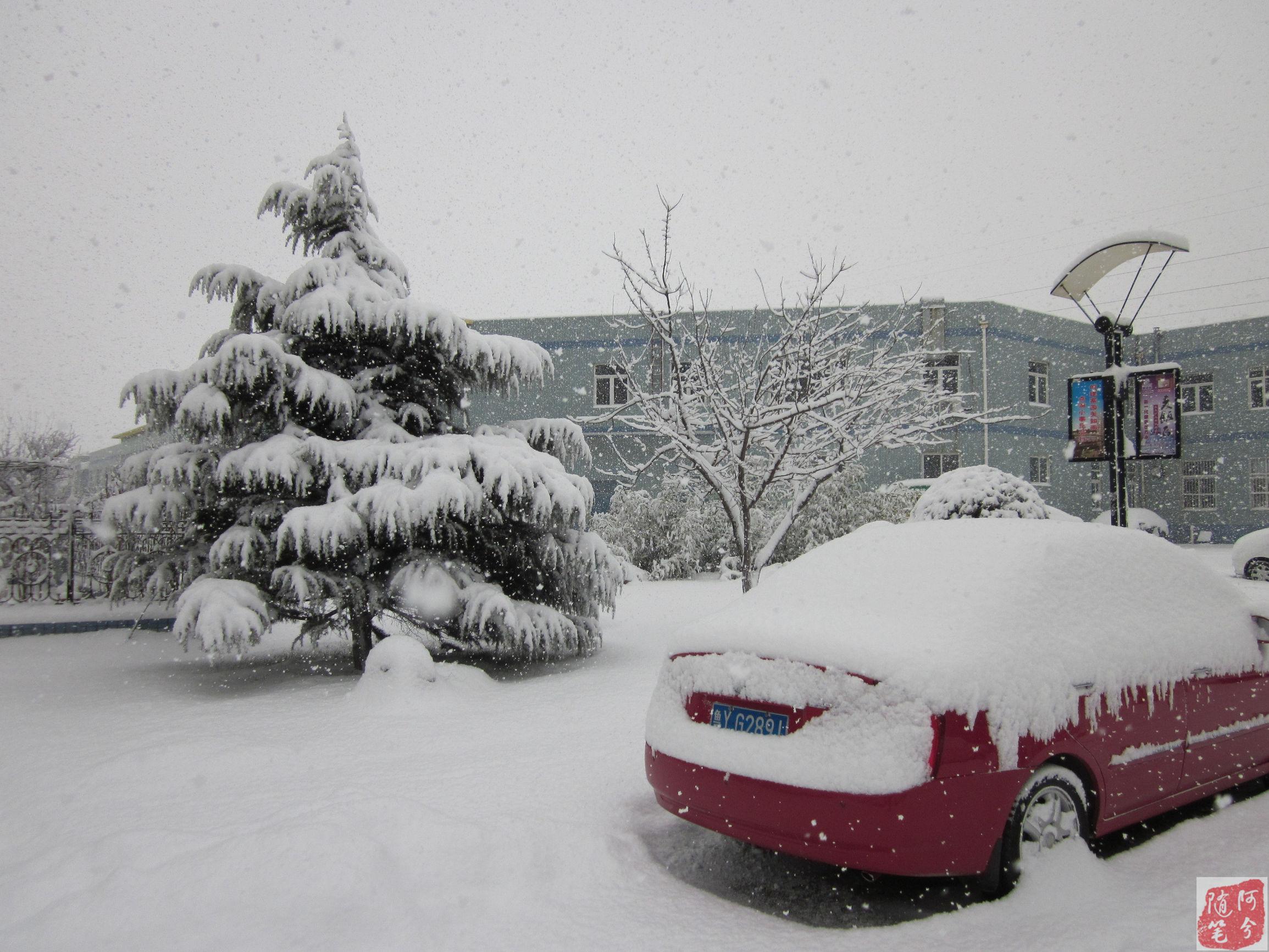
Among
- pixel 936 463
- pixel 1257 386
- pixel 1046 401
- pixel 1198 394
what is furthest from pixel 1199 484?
pixel 936 463

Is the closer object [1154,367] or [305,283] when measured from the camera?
[305,283]

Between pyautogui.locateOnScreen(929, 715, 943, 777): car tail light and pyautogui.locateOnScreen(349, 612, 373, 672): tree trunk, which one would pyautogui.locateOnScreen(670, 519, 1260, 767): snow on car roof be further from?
pyautogui.locateOnScreen(349, 612, 373, 672): tree trunk

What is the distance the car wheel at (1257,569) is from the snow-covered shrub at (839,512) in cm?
653

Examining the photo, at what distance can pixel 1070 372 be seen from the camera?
3011cm

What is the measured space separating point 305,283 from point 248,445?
1606 millimetres

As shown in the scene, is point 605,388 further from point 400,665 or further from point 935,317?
point 400,665

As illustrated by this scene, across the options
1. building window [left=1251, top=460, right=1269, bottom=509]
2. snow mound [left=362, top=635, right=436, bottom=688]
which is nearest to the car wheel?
snow mound [left=362, top=635, right=436, bottom=688]

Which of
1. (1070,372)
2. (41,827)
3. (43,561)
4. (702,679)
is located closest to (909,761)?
(702,679)

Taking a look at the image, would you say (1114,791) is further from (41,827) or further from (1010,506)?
(1010,506)

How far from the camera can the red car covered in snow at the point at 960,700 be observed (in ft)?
9.18

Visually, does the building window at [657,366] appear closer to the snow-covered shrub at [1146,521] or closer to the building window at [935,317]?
the building window at [935,317]

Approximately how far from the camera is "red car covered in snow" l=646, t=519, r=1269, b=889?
280cm

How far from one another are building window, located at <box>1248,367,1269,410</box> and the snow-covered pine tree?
112 ft

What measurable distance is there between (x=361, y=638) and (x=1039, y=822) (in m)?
5.80
